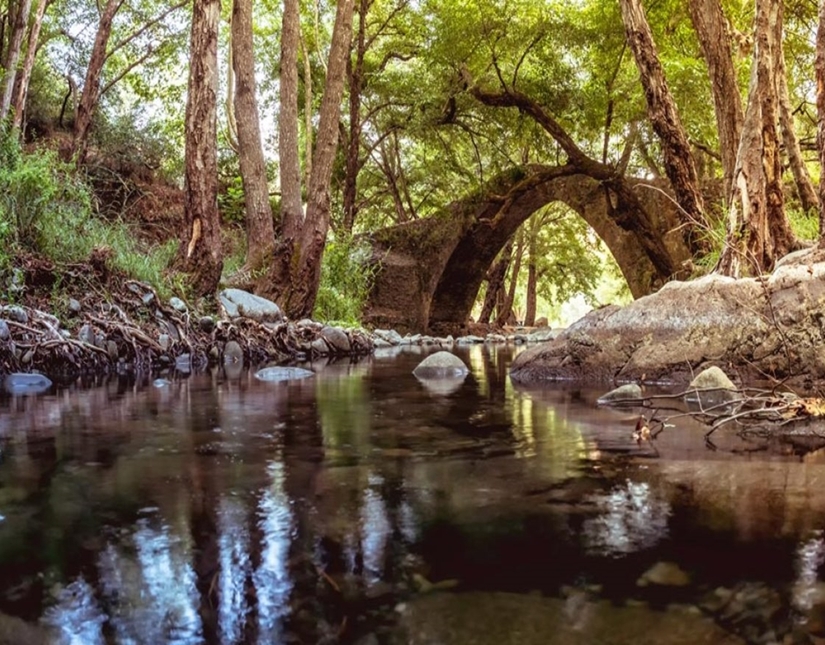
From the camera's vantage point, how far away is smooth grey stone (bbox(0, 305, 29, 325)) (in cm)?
566

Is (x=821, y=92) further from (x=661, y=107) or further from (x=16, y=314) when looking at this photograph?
(x=16, y=314)

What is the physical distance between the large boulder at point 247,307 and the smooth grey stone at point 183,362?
90 cm

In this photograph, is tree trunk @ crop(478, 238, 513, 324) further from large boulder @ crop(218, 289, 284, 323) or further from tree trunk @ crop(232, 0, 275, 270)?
large boulder @ crop(218, 289, 284, 323)

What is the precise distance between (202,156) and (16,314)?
107 inches

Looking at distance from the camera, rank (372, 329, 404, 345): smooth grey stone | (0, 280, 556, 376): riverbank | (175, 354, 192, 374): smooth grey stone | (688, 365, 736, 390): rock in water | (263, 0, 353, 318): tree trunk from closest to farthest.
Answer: (688, 365, 736, 390): rock in water < (0, 280, 556, 376): riverbank < (175, 354, 192, 374): smooth grey stone < (263, 0, 353, 318): tree trunk < (372, 329, 404, 345): smooth grey stone

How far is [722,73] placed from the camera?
8.27 m

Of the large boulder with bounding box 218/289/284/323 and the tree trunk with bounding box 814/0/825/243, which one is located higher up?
the tree trunk with bounding box 814/0/825/243

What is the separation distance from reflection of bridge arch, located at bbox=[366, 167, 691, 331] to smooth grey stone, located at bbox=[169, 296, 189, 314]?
9292 mm

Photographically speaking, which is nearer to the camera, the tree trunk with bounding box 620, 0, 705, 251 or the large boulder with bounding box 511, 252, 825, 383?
the large boulder with bounding box 511, 252, 825, 383

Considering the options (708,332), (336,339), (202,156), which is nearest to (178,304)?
(202,156)

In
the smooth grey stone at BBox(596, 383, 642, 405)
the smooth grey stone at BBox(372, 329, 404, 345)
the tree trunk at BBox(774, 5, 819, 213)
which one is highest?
the tree trunk at BBox(774, 5, 819, 213)

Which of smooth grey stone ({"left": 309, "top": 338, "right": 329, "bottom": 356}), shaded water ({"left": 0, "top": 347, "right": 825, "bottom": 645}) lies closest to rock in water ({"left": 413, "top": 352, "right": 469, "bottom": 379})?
smooth grey stone ({"left": 309, "top": 338, "right": 329, "bottom": 356})

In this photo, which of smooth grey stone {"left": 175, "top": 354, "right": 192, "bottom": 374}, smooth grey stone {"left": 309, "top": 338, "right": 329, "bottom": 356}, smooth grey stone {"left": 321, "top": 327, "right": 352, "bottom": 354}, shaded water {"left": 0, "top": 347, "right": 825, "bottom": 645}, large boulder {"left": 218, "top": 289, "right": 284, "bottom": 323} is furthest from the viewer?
smooth grey stone {"left": 321, "top": 327, "right": 352, "bottom": 354}

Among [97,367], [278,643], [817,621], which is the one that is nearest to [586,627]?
[817,621]
